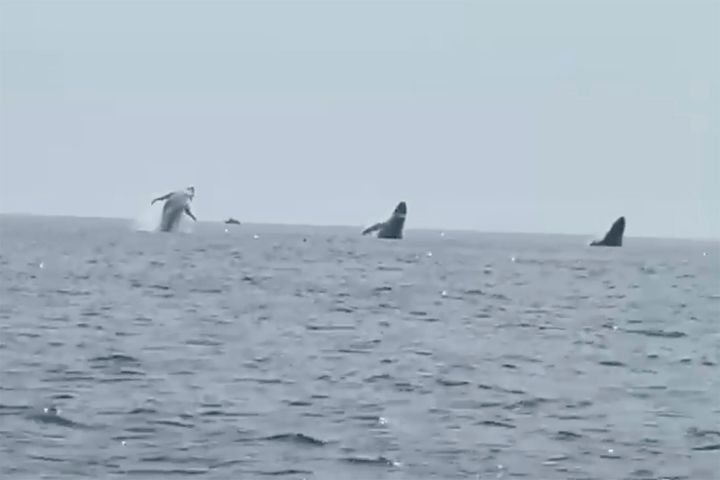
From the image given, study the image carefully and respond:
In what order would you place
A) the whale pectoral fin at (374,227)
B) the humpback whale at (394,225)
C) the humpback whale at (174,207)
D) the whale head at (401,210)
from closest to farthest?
the humpback whale at (174,207), the whale head at (401,210), the humpback whale at (394,225), the whale pectoral fin at (374,227)

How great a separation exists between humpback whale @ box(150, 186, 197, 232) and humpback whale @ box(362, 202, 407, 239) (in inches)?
638

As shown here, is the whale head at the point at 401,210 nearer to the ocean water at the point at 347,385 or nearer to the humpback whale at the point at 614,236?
the humpback whale at the point at 614,236

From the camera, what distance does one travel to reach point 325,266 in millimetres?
64250

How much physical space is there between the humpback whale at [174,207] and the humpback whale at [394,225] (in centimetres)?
1622

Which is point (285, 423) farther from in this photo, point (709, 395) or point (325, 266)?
point (325, 266)

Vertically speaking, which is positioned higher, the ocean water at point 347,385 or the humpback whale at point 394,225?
the humpback whale at point 394,225

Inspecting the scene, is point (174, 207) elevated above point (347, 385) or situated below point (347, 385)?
above

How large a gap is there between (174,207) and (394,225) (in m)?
25.8

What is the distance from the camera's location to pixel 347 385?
68.5ft

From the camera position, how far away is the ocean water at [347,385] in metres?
15.4

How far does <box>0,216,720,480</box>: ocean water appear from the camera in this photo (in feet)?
50.5

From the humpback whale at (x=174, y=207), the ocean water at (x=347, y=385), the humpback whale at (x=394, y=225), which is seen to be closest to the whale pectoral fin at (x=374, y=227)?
the humpback whale at (x=394, y=225)

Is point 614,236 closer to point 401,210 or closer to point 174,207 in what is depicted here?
point 401,210

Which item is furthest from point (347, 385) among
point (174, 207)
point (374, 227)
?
point (374, 227)
